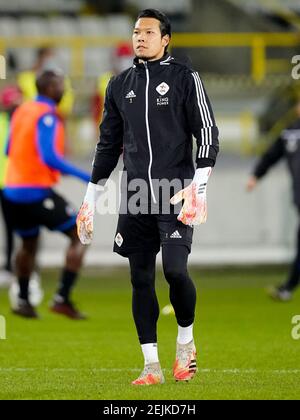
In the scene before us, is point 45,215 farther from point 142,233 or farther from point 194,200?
point 194,200

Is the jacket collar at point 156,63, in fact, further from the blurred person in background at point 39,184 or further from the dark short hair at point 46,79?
the dark short hair at point 46,79

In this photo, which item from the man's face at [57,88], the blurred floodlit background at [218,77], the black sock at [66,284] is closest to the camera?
the man's face at [57,88]

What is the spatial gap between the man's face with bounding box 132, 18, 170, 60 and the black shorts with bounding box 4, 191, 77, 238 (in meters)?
4.18

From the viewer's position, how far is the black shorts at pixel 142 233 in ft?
23.8

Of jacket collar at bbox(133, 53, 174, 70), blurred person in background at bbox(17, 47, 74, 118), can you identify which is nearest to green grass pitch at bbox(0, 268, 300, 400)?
jacket collar at bbox(133, 53, 174, 70)

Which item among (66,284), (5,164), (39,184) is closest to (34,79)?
(5,164)

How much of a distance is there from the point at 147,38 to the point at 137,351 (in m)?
2.79

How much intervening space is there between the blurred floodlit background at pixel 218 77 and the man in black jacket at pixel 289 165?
11.9 ft

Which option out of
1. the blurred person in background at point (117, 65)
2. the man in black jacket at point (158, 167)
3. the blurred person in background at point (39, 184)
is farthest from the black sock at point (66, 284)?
the blurred person in background at point (117, 65)

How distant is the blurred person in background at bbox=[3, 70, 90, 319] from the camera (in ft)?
36.9

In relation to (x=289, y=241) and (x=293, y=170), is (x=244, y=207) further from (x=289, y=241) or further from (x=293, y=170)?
(x=293, y=170)

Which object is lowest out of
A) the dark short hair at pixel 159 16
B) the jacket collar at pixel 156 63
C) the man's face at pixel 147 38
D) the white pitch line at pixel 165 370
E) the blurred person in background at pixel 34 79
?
the white pitch line at pixel 165 370

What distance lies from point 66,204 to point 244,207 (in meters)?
5.99

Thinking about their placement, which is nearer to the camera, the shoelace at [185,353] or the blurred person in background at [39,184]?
the shoelace at [185,353]
